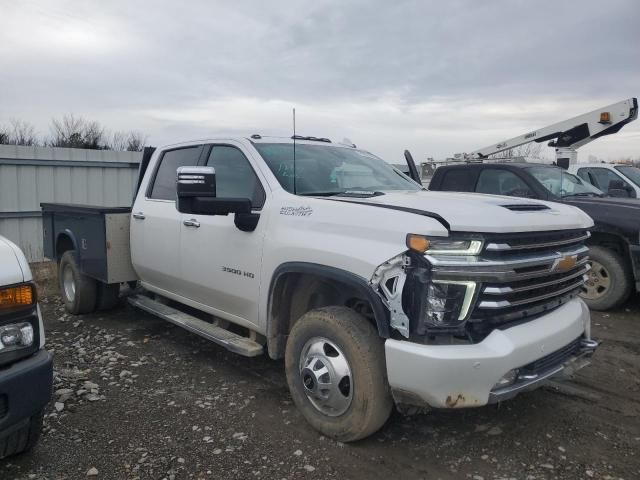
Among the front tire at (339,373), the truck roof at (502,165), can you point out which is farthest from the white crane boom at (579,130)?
the front tire at (339,373)

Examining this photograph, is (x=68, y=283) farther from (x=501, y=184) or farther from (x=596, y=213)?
(x=596, y=213)

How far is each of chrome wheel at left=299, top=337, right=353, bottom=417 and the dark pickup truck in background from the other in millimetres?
4401

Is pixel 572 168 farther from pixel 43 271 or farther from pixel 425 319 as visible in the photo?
pixel 43 271

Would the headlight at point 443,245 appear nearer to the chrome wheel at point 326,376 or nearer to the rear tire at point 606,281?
the chrome wheel at point 326,376

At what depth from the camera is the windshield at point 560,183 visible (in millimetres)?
7277

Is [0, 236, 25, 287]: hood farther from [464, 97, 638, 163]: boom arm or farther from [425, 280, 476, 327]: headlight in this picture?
[464, 97, 638, 163]: boom arm

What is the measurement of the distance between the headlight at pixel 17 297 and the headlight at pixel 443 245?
1.99 m

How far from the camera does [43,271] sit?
9.11 m

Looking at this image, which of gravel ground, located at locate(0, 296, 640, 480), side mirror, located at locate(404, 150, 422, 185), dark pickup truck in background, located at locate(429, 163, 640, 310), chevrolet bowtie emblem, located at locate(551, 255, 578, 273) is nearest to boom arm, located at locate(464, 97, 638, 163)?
dark pickup truck in background, located at locate(429, 163, 640, 310)

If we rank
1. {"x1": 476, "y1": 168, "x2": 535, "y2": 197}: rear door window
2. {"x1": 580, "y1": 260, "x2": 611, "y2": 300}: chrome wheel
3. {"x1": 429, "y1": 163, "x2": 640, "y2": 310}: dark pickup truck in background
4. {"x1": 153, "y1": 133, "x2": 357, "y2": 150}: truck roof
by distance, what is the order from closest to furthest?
{"x1": 153, "y1": 133, "x2": 357, "y2": 150}: truck roof → {"x1": 429, "y1": 163, "x2": 640, "y2": 310}: dark pickup truck in background → {"x1": 580, "y1": 260, "x2": 611, "y2": 300}: chrome wheel → {"x1": 476, "y1": 168, "x2": 535, "y2": 197}: rear door window

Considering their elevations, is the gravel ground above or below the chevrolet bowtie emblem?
below

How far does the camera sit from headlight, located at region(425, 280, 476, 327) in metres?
2.86

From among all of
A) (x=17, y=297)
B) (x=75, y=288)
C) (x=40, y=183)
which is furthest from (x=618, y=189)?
(x=40, y=183)

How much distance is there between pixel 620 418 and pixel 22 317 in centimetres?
381
